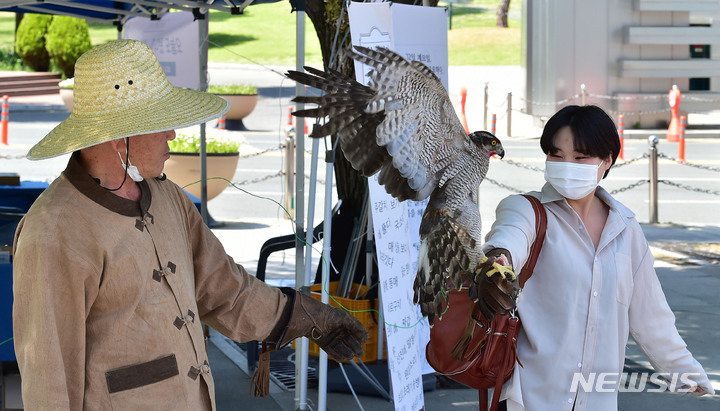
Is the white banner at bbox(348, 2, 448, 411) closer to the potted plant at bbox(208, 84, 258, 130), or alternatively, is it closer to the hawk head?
the hawk head

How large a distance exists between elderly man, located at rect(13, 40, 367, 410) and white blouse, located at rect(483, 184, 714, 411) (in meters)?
0.93

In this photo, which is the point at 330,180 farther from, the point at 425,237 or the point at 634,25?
the point at 634,25

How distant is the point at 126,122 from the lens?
2.17 meters

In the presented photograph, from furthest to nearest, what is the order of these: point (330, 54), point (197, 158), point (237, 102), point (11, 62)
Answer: point (11, 62) < point (237, 102) < point (197, 158) < point (330, 54)

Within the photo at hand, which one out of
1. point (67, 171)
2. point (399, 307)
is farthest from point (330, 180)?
point (67, 171)

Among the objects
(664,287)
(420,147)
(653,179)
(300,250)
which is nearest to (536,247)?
(420,147)

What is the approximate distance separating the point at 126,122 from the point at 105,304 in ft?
1.55

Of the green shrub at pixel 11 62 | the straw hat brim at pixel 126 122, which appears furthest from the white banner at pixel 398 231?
the green shrub at pixel 11 62

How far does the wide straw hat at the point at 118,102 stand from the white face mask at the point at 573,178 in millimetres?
1070

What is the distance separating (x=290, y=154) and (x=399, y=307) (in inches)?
229

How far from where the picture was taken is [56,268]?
202 cm

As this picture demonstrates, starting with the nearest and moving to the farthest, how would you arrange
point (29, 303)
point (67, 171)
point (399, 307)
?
point (29, 303)
point (67, 171)
point (399, 307)

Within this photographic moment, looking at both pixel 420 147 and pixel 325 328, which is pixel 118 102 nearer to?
pixel 325 328

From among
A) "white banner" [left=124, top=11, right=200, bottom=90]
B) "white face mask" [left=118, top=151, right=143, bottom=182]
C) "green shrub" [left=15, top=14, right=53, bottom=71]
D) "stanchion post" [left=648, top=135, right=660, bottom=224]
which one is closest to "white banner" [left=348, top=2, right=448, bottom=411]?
"white face mask" [left=118, top=151, right=143, bottom=182]
